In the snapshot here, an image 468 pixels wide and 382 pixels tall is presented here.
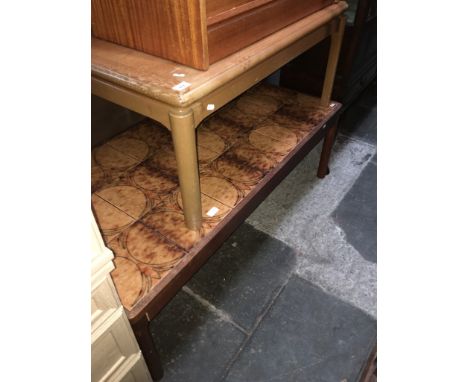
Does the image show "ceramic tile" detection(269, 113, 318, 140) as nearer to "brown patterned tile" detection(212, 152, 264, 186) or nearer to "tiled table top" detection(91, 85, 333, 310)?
"tiled table top" detection(91, 85, 333, 310)

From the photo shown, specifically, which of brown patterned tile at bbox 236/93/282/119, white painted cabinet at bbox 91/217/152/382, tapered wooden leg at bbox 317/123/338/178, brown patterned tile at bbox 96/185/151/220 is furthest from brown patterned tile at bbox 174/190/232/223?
tapered wooden leg at bbox 317/123/338/178

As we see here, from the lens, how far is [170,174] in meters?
1.58

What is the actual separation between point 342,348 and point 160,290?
89 centimetres

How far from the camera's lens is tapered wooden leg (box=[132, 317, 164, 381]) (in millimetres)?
1098

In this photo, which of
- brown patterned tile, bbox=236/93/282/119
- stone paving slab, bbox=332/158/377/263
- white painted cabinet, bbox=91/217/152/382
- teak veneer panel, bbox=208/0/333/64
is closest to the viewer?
white painted cabinet, bbox=91/217/152/382

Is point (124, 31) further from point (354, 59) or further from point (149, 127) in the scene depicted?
point (354, 59)

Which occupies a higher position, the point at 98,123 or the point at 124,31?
the point at 124,31

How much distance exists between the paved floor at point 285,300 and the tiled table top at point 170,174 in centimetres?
51

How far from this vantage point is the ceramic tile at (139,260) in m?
1.12

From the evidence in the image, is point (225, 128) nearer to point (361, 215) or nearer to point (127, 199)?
point (127, 199)

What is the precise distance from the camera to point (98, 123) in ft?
5.92

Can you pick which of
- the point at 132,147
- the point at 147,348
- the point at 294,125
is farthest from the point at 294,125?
the point at 147,348

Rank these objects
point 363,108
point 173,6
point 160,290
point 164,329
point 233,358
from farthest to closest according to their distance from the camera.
Result: point 363,108 < point 164,329 < point 233,358 < point 160,290 < point 173,6
